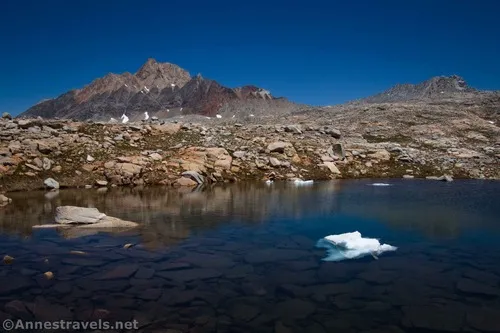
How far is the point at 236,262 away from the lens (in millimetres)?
12180

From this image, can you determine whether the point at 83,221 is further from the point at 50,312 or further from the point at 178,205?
the point at 50,312

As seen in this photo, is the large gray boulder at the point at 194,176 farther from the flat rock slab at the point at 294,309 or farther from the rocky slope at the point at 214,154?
the flat rock slab at the point at 294,309

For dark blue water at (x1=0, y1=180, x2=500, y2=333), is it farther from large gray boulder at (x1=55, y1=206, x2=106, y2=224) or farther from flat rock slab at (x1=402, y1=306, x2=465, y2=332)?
large gray boulder at (x1=55, y1=206, x2=106, y2=224)

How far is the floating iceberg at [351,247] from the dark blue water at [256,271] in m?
0.48

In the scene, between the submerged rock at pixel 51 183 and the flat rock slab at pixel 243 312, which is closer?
the flat rock slab at pixel 243 312

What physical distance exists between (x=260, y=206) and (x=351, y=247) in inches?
358

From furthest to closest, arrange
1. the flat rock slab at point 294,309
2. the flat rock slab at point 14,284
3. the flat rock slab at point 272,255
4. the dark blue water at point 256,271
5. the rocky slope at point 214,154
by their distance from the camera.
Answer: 1. the rocky slope at point 214,154
2. the flat rock slab at point 272,255
3. the flat rock slab at point 14,284
4. the flat rock slab at point 294,309
5. the dark blue water at point 256,271

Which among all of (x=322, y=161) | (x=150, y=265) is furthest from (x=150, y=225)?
(x=322, y=161)

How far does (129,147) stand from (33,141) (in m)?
7.69

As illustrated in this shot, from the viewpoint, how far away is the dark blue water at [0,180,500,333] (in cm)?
842

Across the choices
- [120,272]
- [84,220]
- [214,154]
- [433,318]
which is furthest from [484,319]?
[214,154]

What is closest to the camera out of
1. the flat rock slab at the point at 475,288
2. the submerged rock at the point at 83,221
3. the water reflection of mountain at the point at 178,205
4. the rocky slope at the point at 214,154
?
the flat rock slab at the point at 475,288

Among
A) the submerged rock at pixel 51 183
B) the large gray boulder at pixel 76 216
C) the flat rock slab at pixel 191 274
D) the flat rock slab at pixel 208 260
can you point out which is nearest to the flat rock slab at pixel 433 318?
the flat rock slab at pixel 191 274

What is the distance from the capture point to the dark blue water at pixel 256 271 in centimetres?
842
